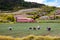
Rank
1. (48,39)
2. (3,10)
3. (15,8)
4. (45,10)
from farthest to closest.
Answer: (15,8), (3,10), (45,10), (48,39)

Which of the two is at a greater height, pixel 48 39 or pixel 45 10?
pixel 48 39

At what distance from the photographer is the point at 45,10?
71.1 ft

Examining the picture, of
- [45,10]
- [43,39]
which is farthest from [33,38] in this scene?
[45,10]

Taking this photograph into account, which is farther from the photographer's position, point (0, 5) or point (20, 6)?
point (20, 6)

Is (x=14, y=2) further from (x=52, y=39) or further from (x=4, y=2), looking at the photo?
(x=52, y=39)

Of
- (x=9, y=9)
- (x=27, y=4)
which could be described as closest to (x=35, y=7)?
(x=27, y=4)

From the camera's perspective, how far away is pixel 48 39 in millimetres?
5320

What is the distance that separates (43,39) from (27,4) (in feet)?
63.1

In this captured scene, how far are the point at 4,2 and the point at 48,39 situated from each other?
19016mm

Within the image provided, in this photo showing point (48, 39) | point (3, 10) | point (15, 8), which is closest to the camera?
point (48, 39)

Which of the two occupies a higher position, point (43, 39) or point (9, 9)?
point (43, 39)

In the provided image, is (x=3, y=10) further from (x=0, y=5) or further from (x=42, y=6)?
(x=42, y=6)

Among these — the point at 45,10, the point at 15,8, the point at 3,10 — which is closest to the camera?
the point at 45,10

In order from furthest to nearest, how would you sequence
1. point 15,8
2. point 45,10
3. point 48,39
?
point 15,8, point 45,10, point 48,39
